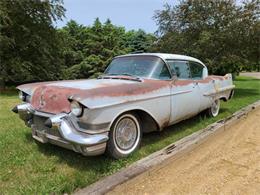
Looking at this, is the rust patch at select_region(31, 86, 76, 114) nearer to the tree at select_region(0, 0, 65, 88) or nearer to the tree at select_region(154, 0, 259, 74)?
the tree at select_region(154, 0, 259, 74)

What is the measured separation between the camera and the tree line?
11492mm

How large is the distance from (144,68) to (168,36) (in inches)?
344

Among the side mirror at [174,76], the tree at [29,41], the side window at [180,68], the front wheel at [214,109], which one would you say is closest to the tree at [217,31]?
the front wheel at [214,109]

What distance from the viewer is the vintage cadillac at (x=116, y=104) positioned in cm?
344

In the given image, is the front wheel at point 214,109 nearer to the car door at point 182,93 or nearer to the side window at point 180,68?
the car door at point 182,93

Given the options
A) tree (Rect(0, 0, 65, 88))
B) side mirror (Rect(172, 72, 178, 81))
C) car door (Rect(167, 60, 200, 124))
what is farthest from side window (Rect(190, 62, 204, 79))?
tree (Rect(0, 0, 65, 88))

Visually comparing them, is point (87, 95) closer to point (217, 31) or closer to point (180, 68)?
point (180, 68)

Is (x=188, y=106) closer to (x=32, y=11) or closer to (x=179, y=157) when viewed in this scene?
(x=179, y=157)

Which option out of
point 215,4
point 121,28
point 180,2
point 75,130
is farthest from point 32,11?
point 121,28

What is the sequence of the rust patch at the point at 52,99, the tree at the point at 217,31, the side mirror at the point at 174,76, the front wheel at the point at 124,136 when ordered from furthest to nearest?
the tree at the point at 217,31, the side mirror at the point at 174,76, the front wheel at the point at 124,136, the rust patch at the point at 52,99

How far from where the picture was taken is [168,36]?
43.3 feet

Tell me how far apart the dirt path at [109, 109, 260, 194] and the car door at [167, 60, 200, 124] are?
2.23 feet

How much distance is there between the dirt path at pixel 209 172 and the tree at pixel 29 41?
43.2ft

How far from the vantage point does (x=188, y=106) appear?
533cm
